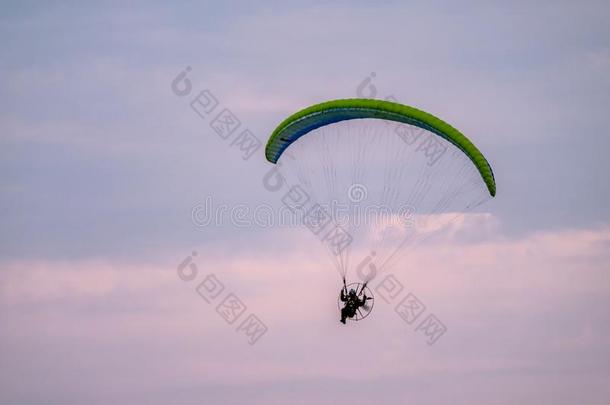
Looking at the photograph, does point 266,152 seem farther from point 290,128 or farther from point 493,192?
point 493,192

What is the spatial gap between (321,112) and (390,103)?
3.29 metres

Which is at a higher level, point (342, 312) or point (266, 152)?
point (266, 152)

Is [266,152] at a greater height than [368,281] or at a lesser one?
greater

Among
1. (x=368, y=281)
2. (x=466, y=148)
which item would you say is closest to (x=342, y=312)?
(x=368, y=281)

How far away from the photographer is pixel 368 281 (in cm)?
12350

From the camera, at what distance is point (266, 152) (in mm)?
127312

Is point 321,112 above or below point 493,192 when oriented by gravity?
above

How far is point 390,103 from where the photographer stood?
122625 millimetres

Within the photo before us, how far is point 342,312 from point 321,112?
916 cm

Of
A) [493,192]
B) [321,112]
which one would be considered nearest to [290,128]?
[321,112]

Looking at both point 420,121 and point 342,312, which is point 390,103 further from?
point 342,312

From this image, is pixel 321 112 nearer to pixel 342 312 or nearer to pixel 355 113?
pixel 355 113

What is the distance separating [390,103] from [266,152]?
7661 millimetres

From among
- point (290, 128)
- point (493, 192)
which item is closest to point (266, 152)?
Answer: point (290, 128)
